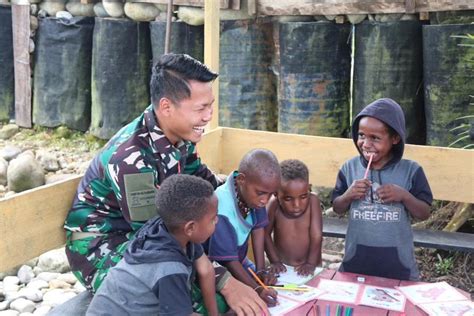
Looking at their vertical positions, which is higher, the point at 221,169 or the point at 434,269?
the point at 221,169

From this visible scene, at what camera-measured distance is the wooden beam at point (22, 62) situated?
8.73 metres

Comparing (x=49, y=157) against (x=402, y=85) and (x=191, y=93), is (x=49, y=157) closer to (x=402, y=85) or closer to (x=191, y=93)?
(x=402, y=85)

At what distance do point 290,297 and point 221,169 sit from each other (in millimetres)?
1970

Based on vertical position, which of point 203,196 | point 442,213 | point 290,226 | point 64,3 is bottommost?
point 442,213

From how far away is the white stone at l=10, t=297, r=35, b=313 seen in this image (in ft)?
16.4

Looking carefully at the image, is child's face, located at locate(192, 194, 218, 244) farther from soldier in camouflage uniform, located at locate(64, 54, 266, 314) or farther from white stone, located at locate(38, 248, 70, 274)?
white stone, located at locate(38, 248, 70, 274)

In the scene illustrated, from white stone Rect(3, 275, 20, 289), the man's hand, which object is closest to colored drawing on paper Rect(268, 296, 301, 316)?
the man's hand

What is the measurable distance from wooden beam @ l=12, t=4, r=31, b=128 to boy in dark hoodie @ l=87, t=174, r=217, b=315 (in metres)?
Result: 6.79

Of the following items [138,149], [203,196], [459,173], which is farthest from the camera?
[459,173]

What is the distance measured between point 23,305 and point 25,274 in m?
0.63

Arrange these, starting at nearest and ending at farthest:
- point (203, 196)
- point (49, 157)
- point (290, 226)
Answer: point (203, 196), point (290, 226), point (49, 157)

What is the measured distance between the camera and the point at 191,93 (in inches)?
113

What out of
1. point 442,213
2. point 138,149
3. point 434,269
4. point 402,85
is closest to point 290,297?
point 138,149

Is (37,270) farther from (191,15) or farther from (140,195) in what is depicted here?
(140,195)
